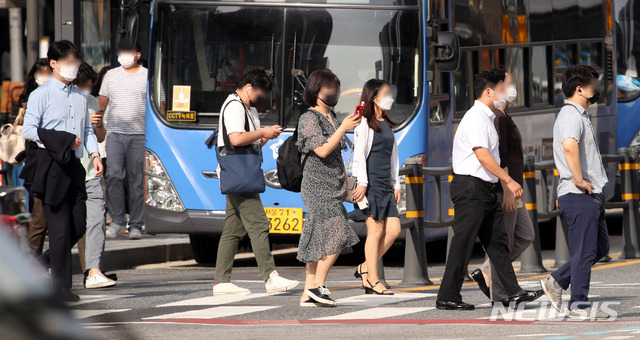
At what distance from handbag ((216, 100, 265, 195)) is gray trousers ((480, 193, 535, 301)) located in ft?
5.90

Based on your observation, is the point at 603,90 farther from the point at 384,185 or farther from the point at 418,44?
the point at 384,185

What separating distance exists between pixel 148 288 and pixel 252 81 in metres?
1.99

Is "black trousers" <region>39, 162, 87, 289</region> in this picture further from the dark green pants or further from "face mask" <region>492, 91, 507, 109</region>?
"face mask" <region>492, 91, 507, 109</region>

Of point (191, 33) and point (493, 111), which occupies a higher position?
point (191, 33)

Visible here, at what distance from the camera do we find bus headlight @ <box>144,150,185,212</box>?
11141mm

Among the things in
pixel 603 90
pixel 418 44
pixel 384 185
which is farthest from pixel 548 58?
pixel 384 185

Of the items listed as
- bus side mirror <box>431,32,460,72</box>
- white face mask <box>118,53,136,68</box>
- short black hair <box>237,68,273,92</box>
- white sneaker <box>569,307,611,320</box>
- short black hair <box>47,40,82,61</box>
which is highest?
white face mask <box>118,53,136,68</box>

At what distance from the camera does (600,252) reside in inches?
268

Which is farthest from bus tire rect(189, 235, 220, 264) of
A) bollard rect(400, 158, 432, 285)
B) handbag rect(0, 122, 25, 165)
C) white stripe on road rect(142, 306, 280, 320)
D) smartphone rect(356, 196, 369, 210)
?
white stripe on road rect(142, 306, 280, 320)

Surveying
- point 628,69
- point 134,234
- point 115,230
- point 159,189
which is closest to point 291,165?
point 159,189

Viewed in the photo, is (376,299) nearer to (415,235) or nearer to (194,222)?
(415,235)

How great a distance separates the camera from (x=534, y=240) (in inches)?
413

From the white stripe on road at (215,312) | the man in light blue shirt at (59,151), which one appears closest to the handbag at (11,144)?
the man in light blue shirt at (59,151)

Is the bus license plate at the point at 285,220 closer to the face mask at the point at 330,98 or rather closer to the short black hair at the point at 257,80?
the short black hair at the point at 257,80
